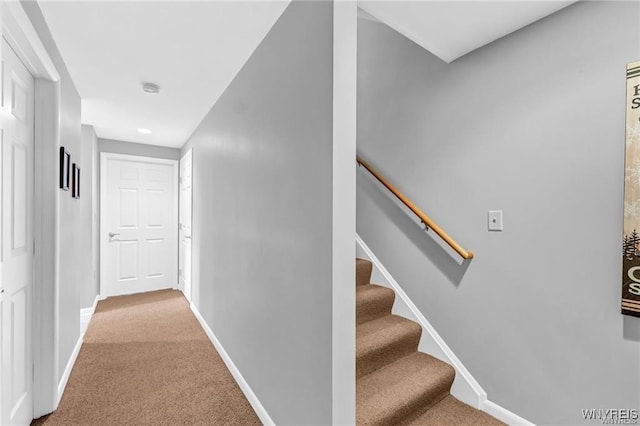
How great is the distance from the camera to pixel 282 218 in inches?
61.3

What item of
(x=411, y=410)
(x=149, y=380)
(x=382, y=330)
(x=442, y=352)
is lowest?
(x=149, y=380)

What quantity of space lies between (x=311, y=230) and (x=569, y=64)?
156 cm

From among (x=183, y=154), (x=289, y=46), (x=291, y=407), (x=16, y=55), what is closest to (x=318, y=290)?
(x=291, y=407)

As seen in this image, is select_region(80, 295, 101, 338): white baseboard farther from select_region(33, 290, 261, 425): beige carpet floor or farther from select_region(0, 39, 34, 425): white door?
select_region(0, 39, 34, 425): white door

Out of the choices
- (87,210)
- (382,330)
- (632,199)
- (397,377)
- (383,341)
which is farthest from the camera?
(87,210)

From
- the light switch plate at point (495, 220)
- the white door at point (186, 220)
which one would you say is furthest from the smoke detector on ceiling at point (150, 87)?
the light switch plate at point (495, 220)

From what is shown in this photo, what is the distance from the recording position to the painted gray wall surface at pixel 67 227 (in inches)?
78.8

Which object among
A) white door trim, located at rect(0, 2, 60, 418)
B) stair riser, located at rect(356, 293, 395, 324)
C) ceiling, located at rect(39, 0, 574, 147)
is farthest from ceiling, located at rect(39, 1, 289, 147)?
stair riser, located at rect(356, 293, 395, 324)

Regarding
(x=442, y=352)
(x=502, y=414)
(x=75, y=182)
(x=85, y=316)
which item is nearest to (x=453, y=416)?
(x=502, y=414)

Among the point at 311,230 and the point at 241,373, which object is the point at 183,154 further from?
the point at 311,230

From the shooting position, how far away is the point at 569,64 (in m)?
1.52

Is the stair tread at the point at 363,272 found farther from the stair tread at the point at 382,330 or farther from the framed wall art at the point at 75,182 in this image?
the framed wall art at the point at 75,182

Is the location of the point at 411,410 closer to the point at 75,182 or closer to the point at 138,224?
the point at 75,182

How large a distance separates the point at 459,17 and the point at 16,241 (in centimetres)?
258
